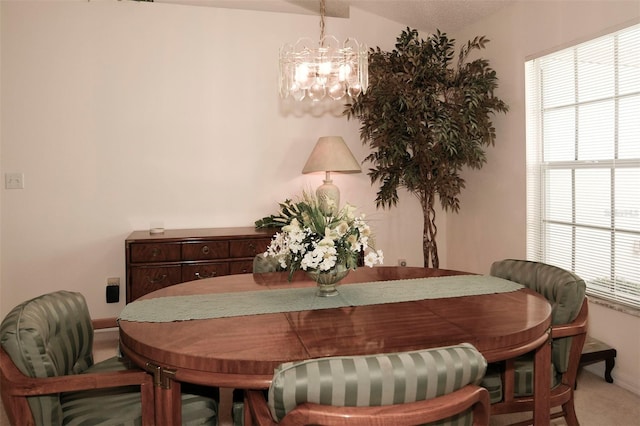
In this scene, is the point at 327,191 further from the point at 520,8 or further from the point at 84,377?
the point at 84,377

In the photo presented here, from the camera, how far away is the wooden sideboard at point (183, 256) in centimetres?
362

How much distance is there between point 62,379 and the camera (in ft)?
5.14

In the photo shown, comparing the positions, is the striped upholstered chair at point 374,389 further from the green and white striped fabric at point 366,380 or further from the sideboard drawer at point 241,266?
the sideboard drawer at point 241,266

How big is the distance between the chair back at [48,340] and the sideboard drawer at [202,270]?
5.42ft

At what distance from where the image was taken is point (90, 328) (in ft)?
6.76

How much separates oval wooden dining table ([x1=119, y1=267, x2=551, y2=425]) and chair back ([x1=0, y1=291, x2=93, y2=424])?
237 mm

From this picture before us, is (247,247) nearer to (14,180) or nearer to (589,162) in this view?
(14,180)

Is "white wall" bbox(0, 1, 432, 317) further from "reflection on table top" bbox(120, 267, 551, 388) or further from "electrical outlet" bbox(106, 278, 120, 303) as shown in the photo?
"reflection on table top" bbox(120, 267, 551, 388)

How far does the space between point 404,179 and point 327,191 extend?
0.69 m

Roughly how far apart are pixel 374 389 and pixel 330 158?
2.99 m

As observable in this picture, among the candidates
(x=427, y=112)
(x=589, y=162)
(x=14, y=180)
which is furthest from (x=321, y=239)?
(x=14, y=180)

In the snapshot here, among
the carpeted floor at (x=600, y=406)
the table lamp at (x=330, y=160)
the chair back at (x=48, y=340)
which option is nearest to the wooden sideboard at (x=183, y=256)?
the table lamp at (x=330, y=160)

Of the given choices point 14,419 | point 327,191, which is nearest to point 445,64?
point 327,191

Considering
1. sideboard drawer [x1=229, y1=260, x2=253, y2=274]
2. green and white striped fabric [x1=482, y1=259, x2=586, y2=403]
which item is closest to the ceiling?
sideboard drawer [x1=229, y1=260, x2=253, y2=274]
